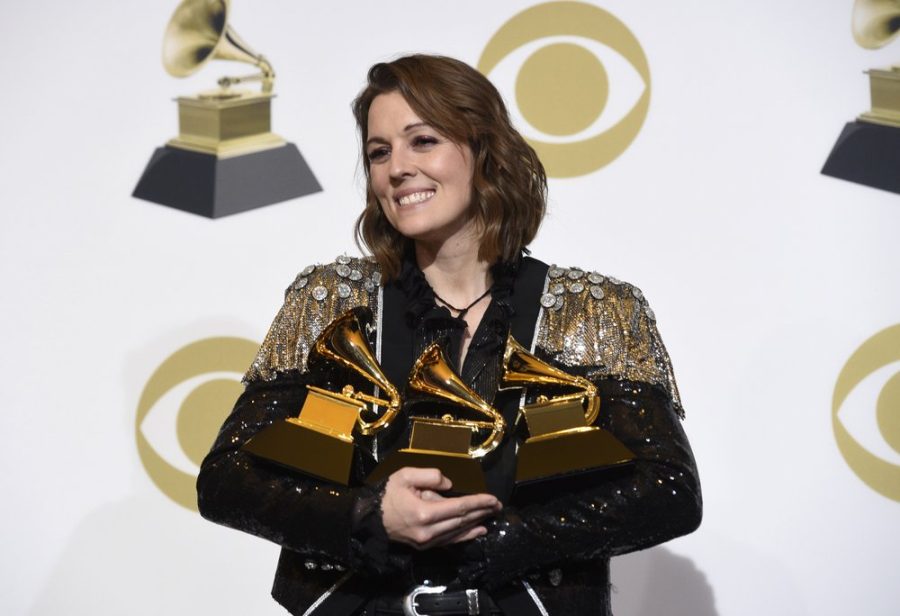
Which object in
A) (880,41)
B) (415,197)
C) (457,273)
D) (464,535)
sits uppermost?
(880,41)

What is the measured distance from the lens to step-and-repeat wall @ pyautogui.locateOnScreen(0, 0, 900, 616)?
2.86 metres

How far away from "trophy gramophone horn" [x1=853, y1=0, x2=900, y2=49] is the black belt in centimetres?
184

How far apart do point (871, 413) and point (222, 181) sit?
68.2 inches

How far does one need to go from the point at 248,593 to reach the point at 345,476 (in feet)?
4.69

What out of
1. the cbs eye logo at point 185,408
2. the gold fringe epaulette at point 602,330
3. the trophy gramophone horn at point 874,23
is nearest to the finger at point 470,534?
the gold fringe epaulette at point 602,330

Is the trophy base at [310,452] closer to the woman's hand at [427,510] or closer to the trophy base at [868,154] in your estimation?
the woman's hand at [427,510]

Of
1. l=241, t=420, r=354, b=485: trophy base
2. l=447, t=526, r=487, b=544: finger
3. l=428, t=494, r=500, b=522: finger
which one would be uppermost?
l=241, t=420, r=354, b=485: trophy base

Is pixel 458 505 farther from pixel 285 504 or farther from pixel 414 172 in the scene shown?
pixel 414 172

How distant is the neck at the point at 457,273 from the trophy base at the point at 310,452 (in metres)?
0.39

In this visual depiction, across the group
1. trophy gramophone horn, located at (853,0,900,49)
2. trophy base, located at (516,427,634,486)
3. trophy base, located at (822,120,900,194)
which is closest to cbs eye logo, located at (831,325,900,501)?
trophy base, located at (822,120,900,194)

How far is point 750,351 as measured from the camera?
2.87 m

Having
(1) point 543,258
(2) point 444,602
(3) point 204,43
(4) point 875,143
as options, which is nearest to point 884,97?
(4) point 875,143

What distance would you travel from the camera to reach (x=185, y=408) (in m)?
3.04

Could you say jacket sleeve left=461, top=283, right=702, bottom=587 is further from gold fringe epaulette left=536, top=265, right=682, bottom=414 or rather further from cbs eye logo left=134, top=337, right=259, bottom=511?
cbs eye logo left=134, top=337, right=259, bottom=511
